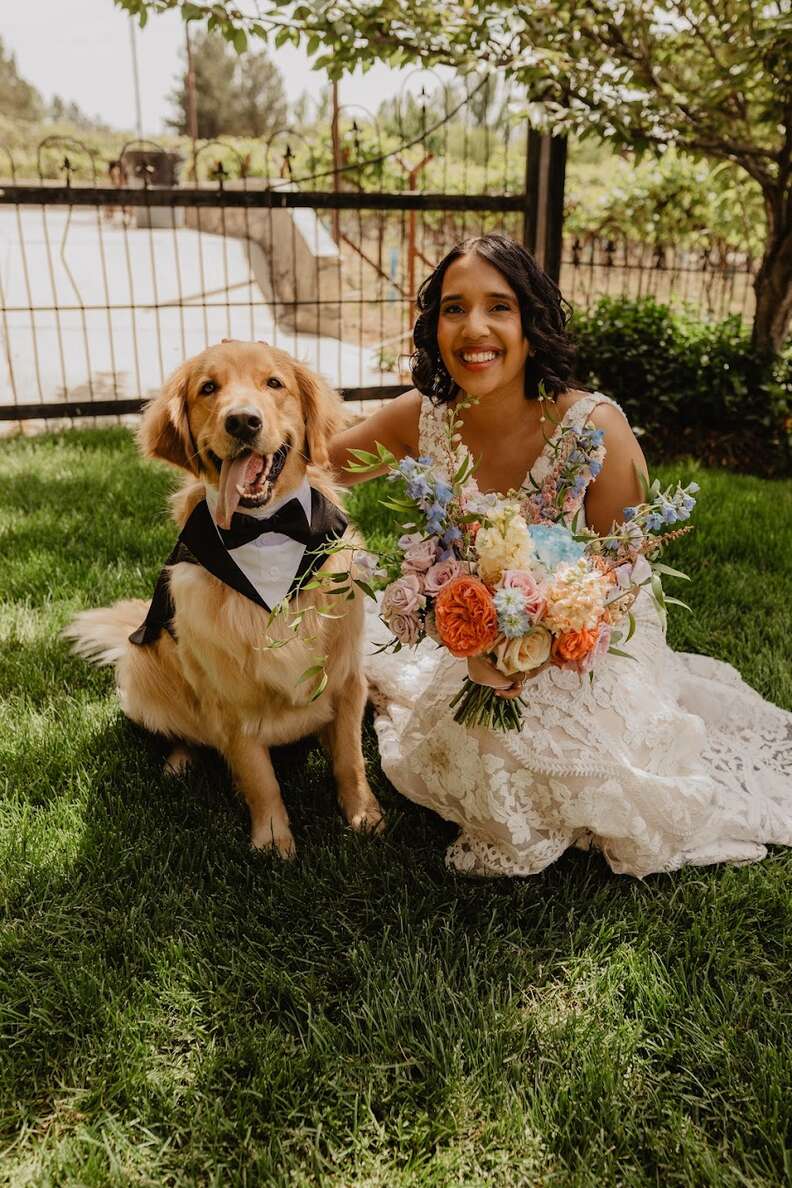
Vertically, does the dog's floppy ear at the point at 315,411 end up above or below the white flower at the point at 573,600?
above

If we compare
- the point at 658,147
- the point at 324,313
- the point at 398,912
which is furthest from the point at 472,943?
the point at 324,313

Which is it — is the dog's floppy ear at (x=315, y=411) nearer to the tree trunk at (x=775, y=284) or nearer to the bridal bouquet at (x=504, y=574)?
the bridal bouquet at (x=504, y=574)

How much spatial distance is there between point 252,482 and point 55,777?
1.14 metres

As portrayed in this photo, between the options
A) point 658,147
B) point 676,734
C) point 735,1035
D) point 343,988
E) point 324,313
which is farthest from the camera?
point 324,313

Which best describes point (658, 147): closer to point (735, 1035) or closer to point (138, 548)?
point (138, 548)

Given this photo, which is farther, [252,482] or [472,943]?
A: [252,482]

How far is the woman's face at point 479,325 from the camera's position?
2277 millimetres

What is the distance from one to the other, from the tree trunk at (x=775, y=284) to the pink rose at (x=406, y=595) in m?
4.69

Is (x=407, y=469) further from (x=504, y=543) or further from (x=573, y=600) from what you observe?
(x=573, y=600)

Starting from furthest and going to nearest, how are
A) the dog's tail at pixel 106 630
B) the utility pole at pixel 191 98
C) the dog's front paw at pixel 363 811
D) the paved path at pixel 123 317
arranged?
the paved path at pixel 123 317, the utility pole at pixel 191 98, the dog's tail at pixel 106 630, the dog's front paw at pixel 363 811

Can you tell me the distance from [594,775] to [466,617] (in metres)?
0.74

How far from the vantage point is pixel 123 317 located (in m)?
10.8

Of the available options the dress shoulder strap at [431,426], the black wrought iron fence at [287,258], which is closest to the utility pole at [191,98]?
the black wrought iron fence at [287,258]

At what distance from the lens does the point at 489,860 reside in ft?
7.56
